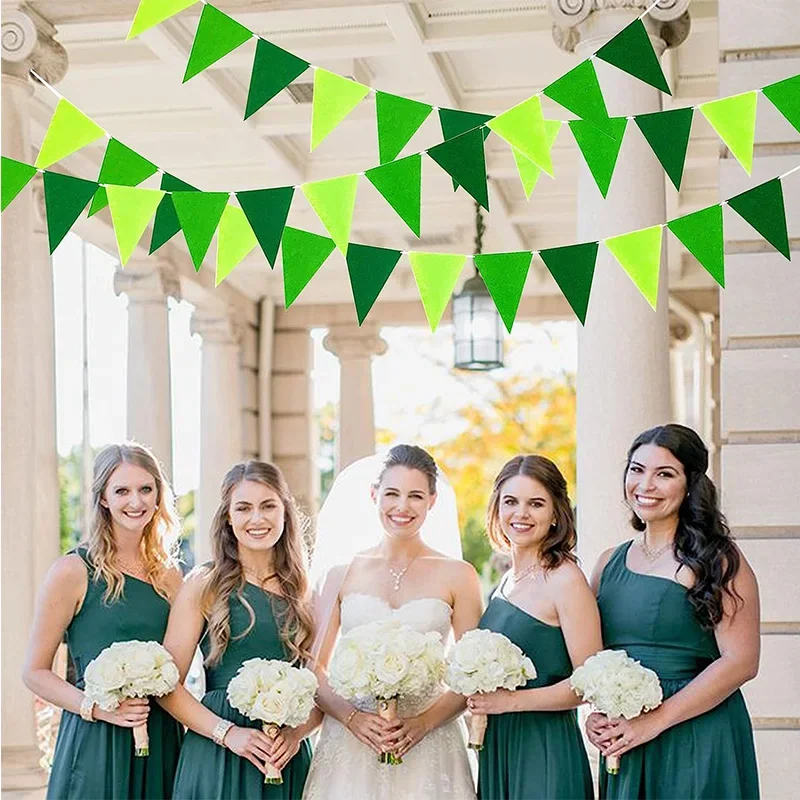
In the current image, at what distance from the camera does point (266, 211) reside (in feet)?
14.4

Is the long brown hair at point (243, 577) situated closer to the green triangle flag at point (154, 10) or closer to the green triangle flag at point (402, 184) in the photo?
the green triangle flag at point (402, 184)

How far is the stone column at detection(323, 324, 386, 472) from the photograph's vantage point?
14.9m

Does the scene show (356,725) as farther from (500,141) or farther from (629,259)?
(500,141)

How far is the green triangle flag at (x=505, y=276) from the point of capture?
460 cm

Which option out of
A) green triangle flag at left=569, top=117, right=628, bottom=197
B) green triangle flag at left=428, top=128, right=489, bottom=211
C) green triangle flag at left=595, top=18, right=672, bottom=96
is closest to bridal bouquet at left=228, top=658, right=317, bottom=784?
green triangle flag at left=428, top=128, right=489, bottom=211

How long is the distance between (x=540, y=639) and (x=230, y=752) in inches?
43.0

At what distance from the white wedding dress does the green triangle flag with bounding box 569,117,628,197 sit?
1.57 meters

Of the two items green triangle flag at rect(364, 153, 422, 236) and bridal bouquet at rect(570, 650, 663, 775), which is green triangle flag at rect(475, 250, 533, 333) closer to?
green triangle flag at rect(364, 153, 422, 236)

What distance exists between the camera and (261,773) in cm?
456

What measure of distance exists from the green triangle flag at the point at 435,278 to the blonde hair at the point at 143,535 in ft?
3.65

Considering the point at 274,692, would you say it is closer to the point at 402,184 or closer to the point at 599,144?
the point at 402,184

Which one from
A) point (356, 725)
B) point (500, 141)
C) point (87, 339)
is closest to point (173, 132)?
point (500, 141)

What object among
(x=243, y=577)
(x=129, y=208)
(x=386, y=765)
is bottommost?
(x=386, y=765)

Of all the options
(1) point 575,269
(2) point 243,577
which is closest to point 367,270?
(1) point 575,269
